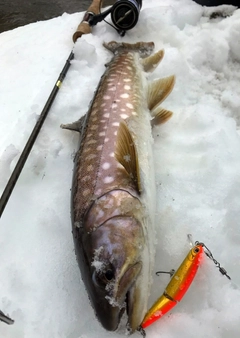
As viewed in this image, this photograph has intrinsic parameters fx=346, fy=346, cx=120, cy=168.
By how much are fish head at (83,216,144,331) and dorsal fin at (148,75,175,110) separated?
1.34 m

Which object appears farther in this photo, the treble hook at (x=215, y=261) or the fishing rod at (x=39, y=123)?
the fishing rod at (x=39, y=123)

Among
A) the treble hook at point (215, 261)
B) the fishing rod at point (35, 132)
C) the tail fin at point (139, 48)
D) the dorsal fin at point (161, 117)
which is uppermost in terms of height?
the fishing rod at point (35, 132)

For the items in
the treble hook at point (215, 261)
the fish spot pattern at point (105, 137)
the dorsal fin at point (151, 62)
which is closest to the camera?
the treble hook at point (215, 261)

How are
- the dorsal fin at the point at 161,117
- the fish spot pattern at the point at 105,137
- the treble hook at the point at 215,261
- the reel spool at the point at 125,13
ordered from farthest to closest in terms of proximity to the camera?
the reel spool at the point at 125,13 → the dorsal fin at the point at 161,117 → the fish spot pattern at the point at 105,137 → the treble hook at the point at 215,261

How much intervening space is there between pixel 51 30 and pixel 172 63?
1.78 meters

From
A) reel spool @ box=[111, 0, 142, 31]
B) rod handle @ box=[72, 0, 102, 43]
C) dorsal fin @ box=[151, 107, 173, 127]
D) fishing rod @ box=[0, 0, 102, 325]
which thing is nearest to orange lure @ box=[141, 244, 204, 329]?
fishing rod @ box=[0, 0, 102, 325]

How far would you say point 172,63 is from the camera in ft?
10.4

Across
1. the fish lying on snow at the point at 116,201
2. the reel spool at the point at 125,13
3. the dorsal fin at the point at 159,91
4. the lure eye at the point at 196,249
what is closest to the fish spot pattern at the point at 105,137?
the fish lying on snow at the point at 116,201

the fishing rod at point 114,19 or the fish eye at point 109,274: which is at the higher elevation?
the fishing rod at point 114,19

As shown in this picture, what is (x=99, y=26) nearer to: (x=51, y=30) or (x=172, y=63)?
(x=51, y=30)

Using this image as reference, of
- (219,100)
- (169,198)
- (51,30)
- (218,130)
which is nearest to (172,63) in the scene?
(219,100)

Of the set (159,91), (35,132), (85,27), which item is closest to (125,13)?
(85,27)

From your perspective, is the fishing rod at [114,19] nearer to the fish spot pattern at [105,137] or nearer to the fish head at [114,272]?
the fish spot pattern at [105,137]

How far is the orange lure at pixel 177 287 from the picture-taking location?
62.9 inches
